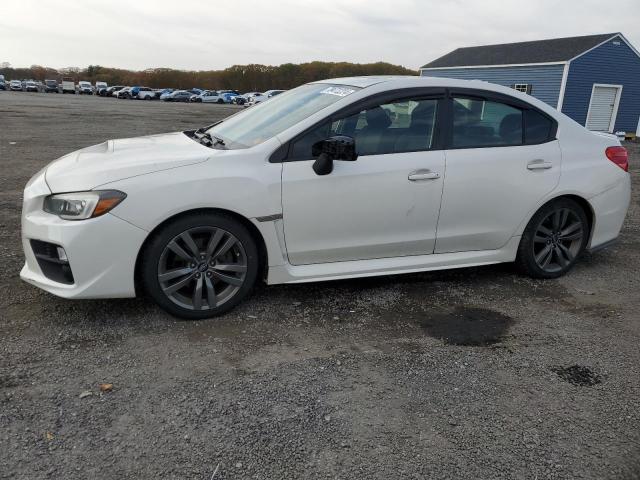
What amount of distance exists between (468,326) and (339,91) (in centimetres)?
207

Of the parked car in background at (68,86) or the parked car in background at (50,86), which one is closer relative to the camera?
the parked car in background at (50,86)

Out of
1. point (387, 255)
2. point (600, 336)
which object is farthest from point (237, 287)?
point (600, 336)

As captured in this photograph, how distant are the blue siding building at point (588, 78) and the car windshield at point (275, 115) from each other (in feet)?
77.9

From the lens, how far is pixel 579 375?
3.25 meters

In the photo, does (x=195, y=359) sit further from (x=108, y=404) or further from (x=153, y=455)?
(x=153, y=455)

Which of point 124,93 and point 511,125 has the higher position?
point 511,125

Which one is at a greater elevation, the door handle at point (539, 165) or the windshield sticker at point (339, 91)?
the windshield sticker at point (339, 91)

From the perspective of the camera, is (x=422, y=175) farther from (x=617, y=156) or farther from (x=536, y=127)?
(x=617, y=156)

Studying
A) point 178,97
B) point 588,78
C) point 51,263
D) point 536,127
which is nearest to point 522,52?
point 588,78

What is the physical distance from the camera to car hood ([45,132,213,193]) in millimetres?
3404

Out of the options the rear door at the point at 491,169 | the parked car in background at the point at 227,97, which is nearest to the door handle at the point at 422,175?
the rear door at the point at 491,169

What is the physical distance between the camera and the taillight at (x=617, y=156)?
483cm

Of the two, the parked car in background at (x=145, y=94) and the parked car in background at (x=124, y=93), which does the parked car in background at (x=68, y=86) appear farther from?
the parked car in background at (x=145, y=94)

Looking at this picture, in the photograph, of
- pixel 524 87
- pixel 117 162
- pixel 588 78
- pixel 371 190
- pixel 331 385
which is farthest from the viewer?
pixel 524 87
